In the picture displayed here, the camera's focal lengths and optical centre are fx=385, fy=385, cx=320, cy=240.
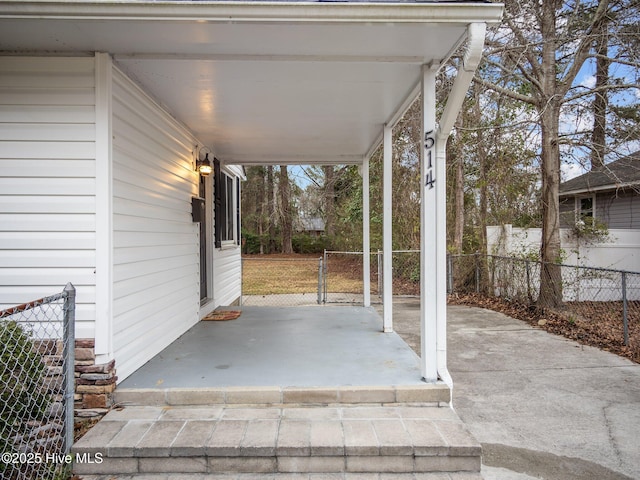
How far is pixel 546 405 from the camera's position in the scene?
320cm

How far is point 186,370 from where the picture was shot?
10.5 ft

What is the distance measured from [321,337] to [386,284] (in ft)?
3.44

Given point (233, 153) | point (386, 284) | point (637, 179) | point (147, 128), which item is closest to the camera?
point (147, 128)

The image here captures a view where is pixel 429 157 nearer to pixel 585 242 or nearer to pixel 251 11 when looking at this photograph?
pixel 251 11

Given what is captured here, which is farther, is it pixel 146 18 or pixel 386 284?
pixel 386 284

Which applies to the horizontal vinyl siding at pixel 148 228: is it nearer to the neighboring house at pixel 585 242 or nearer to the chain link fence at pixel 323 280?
the chain link fence at pixel 323 280

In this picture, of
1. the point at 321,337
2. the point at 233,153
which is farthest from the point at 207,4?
the point at 233,153

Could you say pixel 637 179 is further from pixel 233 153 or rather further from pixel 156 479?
pixel 156 479

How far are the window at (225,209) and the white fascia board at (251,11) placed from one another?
3.62m

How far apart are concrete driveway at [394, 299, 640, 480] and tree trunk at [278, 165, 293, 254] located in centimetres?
1346

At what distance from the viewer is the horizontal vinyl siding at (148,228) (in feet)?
9.55

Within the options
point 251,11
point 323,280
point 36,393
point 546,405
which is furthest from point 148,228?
point 323,280

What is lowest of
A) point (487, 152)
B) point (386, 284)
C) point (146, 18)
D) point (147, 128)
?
point (386, 284)

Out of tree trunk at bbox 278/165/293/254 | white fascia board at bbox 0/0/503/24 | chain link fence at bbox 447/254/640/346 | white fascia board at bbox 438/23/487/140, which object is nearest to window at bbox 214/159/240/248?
→ white fascia board at bbox 0/0/503/24
